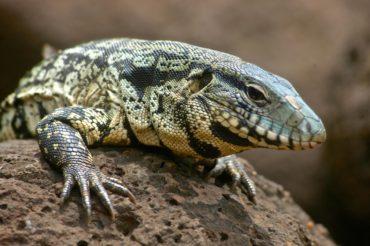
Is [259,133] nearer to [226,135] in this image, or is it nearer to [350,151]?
[226,135]

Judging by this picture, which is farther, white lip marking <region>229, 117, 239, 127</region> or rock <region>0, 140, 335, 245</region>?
white lip marking <region>229, 117, 239, 127</region>

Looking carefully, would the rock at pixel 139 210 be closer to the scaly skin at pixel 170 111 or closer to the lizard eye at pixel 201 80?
the scaly skin at pixel 170 111

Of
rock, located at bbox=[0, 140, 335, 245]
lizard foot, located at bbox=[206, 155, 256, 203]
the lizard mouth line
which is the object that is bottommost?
rock, located at bbox=[0, 140, 335, 245]

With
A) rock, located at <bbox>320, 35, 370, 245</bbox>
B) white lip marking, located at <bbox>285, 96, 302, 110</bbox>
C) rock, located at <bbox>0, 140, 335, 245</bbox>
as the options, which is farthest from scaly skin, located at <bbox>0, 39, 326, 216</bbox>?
rock, located at <bbox>320, 35, 370, 245</bbox>

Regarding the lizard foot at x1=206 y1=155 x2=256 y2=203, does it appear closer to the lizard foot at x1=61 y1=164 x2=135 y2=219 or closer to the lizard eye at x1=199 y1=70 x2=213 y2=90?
the lizard eye at x1=199 y1=70 x2=213 y2=90

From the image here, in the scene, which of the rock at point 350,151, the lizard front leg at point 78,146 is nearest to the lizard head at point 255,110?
the lizard front leg at point 78,146

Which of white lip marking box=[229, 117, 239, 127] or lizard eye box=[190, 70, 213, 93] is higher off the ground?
lizard eye box=[190, 70, 213, 93]

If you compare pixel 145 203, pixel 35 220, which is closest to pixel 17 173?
pixel 35 220

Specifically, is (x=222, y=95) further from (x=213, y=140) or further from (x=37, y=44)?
(x=37, y=44)
